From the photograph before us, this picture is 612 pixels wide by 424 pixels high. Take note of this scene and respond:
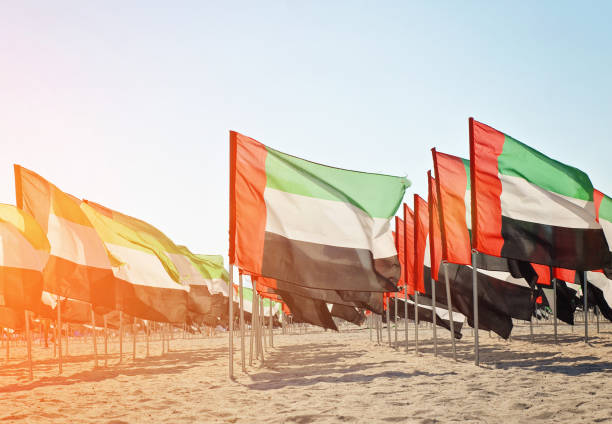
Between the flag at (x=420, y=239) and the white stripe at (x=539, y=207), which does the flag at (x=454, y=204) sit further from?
the flag at (x=420, y=239)

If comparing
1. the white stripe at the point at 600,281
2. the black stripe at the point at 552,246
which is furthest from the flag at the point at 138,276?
the white stripe at the point at 600,281

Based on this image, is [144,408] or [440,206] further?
[440,206]

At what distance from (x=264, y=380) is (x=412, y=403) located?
15.3 feet

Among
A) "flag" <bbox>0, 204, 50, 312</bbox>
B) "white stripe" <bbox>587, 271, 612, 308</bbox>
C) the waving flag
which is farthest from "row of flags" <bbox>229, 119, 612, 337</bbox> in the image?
"white stripe" <bbox>587, 271, 612, 308</bbox>

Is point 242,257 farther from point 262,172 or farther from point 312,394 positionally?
point 312,394

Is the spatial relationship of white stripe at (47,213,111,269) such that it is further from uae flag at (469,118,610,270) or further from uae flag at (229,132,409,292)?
uae flag at (469,118,610,270)

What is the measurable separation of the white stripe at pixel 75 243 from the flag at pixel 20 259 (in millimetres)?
614

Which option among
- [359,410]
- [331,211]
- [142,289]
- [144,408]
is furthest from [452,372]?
[142,289]

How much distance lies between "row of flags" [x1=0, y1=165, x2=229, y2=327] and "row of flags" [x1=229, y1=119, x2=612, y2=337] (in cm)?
426

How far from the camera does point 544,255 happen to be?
13.6 metres

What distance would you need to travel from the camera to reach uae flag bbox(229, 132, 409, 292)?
12586 millimetres

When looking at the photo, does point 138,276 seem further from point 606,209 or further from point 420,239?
point 606,209

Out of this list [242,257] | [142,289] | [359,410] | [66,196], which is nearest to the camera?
[359,410]

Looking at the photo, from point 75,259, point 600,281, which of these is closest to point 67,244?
point 75,259
